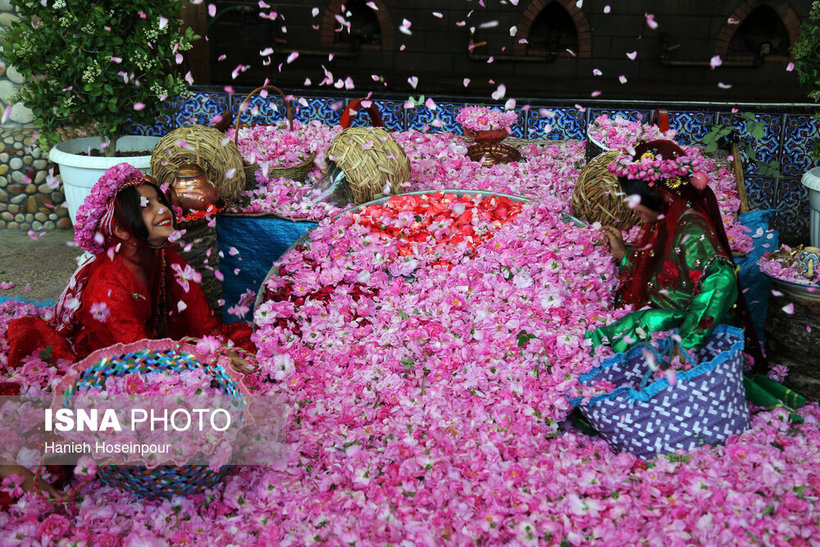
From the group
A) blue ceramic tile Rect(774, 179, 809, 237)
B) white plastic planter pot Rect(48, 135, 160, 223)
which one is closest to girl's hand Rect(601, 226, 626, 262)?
blue ceramic tile Rect(774, 179, 809, 237)

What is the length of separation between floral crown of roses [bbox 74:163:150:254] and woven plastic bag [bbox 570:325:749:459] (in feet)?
6.69

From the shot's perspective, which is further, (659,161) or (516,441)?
(659,161)

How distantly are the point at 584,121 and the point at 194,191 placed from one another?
3335 millimetres

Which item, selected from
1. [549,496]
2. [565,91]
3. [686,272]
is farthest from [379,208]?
[565,91]

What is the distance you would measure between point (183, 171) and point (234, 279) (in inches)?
30.5

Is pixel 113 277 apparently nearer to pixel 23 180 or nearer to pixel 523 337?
pixel 523 337

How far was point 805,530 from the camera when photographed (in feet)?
7.48

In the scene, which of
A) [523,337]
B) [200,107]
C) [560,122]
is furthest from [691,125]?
[200,107]

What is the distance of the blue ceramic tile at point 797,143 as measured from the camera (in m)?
5.60

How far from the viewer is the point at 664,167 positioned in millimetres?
2902

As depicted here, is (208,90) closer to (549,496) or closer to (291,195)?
(291,195)

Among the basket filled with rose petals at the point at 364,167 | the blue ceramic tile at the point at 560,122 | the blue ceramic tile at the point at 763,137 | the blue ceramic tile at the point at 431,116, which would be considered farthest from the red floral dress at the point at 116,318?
the blue ceramic tile at the point at 763,137

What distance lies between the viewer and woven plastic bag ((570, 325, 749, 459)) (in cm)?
268

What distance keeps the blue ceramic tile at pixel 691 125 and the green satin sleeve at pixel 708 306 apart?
121 inches
